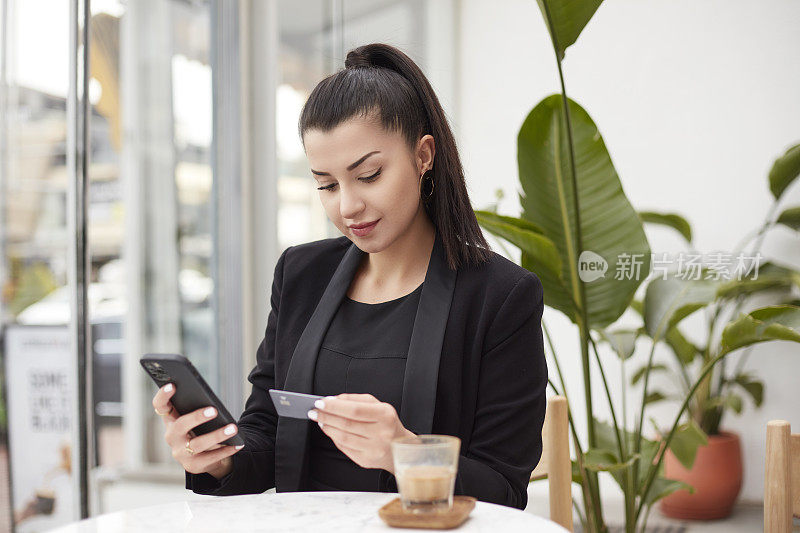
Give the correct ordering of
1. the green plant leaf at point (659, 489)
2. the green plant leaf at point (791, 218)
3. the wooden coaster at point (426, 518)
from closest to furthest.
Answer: the wooden coaster at point (426, 518)
the green plant leaf at point (659, 489)
the green plant leaf at point (791, 218)

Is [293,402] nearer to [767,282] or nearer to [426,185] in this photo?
[426,185]

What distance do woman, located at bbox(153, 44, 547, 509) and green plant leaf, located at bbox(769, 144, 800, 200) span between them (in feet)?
5.79

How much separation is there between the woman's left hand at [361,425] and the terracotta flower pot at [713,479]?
267 cm

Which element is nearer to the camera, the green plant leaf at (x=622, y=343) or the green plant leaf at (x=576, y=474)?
the green plant leaf at (x=576, y=474)

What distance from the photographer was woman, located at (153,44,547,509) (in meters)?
1.19

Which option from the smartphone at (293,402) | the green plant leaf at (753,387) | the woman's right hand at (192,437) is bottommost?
the green plant leaf at (753,387)

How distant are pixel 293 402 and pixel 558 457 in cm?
67

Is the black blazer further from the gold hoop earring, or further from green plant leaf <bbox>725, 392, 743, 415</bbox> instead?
green plant leaf <bbox>725, 392, 743, 415</bbox>

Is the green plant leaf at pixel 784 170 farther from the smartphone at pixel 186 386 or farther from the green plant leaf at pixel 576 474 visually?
the smartphone at pixel 186 386

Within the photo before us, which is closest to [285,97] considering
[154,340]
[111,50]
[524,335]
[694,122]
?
[111,50]

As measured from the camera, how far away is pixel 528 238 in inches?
68.4

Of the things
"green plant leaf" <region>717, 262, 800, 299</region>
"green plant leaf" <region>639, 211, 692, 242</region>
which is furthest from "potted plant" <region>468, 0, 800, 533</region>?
"green plant leaf" <region>717, 262, 800, 299</region>

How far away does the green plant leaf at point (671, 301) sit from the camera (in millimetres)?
1869

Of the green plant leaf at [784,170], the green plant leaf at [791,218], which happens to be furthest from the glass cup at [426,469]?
the green plant leaf at [791,218]
